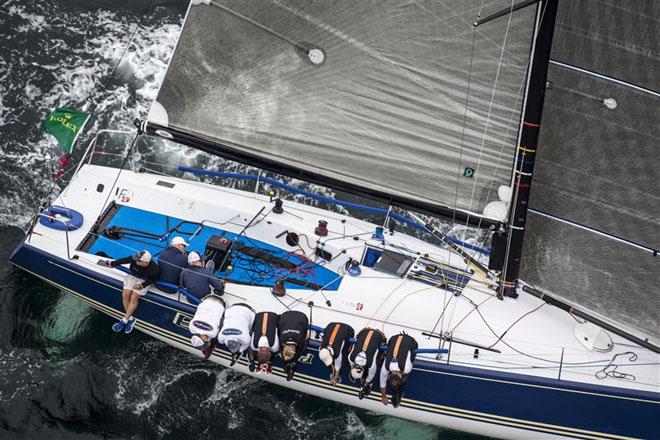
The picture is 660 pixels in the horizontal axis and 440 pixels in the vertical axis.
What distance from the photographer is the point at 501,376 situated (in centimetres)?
1082

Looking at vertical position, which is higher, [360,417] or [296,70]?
[296,70]

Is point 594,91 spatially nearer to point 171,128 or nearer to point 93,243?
point 171,128

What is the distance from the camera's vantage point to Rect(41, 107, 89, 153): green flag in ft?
38.5

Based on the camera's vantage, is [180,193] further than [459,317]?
Yes

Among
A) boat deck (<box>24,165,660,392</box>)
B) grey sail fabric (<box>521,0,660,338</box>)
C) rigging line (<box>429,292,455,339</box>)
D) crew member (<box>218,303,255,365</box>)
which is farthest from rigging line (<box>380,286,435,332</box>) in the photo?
crew member (<box>218,303,255,365</box>)

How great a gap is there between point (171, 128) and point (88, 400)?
4.41 m

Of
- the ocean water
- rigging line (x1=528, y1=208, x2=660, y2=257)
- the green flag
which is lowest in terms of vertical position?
the ocean water

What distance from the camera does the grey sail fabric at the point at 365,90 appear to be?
378 inches

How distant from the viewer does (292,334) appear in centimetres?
1055

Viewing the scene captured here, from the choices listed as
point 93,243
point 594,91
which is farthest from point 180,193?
point 594,91

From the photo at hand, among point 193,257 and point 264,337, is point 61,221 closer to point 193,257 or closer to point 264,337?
point 193,257

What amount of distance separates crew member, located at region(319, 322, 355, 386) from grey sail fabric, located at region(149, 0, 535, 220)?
1949 mm

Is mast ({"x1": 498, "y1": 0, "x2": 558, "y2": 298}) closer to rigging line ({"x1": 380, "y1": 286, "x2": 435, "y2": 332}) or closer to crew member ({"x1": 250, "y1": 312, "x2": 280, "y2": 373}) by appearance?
rigging line ({"x1": 380, "y1": 286, "x2": 435, "y2": 332})

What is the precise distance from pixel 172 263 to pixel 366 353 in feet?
10.4
